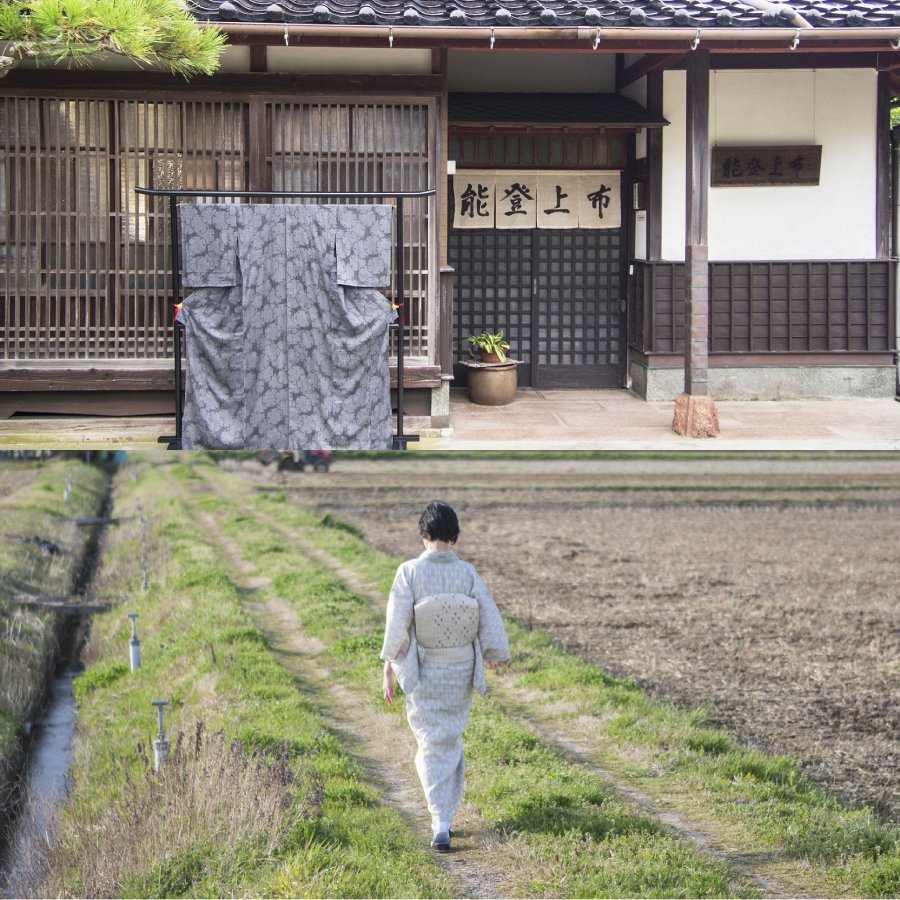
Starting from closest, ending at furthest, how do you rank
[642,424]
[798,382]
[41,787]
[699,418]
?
[41,787], [699,418], [642,424], [798,382]

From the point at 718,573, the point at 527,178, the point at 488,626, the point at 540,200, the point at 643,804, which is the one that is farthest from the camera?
the point at 718,573

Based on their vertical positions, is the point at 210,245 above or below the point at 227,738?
above

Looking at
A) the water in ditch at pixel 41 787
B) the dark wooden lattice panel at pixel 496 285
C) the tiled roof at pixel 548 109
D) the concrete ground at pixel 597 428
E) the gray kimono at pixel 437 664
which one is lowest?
the water in ditch at pixel 41 787

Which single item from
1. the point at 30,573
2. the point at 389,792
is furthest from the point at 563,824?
the point at 30,573

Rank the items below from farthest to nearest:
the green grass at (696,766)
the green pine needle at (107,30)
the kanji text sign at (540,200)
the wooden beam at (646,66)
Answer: the kanji text sign at (540,200) → the wooden beam at (646,66) → the green pine needle at (107,30) → the green grass at (696,766)

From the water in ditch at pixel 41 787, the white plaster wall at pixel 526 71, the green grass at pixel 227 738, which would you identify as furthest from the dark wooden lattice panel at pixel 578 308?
the water in ditch at pixel 41 787

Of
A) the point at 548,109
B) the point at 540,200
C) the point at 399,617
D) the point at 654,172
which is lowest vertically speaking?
the point at 399,617

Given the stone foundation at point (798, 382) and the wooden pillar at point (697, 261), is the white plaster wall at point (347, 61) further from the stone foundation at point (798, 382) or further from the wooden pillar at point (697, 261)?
the stone foundation at point (798, 382)

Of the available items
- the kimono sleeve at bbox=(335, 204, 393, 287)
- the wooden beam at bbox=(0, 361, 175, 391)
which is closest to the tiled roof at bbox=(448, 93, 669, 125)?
the kimono sleeve at bbox=(335, 204, 393, 287)

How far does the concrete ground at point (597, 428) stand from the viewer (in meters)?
11.4

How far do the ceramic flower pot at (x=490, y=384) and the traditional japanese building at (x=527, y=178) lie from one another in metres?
1.20

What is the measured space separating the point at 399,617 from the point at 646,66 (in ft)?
29.9

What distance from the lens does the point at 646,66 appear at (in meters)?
13.7

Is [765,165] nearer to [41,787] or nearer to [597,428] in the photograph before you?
[597,428]
